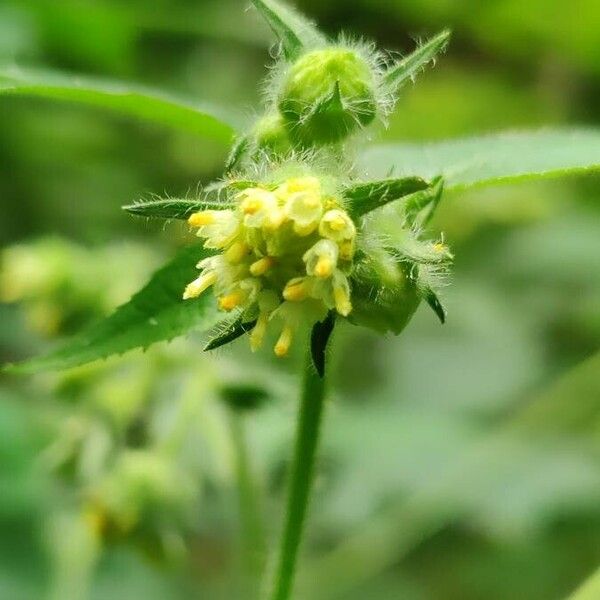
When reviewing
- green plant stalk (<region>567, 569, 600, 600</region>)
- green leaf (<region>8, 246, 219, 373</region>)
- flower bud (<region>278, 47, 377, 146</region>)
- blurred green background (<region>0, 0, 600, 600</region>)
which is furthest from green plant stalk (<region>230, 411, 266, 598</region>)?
flower bud (<region>278, 47, 377, 146</region>)

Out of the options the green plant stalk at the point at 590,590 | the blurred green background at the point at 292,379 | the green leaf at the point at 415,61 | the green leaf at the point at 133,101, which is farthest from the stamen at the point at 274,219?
the green plant stalk at the point at 590,590

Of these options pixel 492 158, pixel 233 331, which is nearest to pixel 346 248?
pixel 233 331

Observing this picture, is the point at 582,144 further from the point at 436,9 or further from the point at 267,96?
the point at 436,9

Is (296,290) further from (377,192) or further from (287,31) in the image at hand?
(287,31)

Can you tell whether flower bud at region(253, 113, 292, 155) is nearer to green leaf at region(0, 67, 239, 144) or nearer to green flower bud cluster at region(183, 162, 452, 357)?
green flower bud cluster at region(183, 162, 452, 357)

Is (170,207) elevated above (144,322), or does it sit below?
above

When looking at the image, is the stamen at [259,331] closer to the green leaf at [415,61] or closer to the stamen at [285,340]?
the stamen at [285,340]
